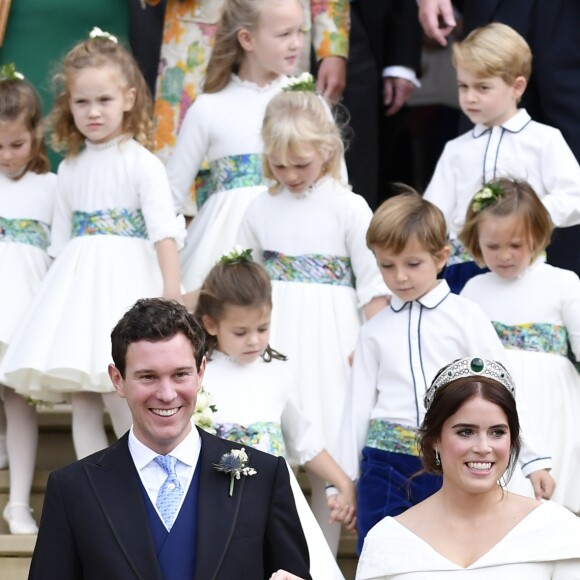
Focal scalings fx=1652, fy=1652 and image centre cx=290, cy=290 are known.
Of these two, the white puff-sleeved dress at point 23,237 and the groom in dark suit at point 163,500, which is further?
the white puff-sleeved dress at point 23,237

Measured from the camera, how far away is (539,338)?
6.60 metres

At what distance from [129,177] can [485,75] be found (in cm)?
161

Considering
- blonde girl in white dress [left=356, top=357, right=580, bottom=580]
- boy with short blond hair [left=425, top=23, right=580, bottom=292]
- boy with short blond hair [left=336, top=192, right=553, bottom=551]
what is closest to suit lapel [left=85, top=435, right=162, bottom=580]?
blonde girl in white dress [left=356, top=357, right=580, bottom=580]

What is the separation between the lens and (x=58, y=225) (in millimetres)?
7168

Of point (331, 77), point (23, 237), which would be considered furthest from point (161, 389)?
point (331, 77)

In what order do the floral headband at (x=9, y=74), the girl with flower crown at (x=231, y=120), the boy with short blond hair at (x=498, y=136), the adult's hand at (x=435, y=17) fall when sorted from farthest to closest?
the adult's hand at (x=435, y=17) < the girl with flower crown at (x=231, y=120) < the floral headband at (x=9, y=74) < the boy with short blond hair at (x=498, y=136)

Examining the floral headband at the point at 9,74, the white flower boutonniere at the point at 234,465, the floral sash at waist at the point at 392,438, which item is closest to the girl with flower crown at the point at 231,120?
the floral headband at the point at 9,74

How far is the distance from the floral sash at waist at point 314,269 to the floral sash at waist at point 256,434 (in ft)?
3.12

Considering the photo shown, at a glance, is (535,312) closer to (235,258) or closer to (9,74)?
(235,258)

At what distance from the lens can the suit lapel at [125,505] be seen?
4215 mm

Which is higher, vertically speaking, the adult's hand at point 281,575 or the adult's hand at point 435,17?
the adult's hand at point 435,17

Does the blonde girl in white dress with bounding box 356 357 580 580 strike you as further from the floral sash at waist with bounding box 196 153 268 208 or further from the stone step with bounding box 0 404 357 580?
the floral sash at waist with bounding box 196 153 268 208

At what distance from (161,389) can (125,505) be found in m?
0.31

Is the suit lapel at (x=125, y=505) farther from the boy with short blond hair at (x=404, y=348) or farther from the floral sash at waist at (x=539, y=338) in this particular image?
the floral sash at waist at (x=539, y=338)
